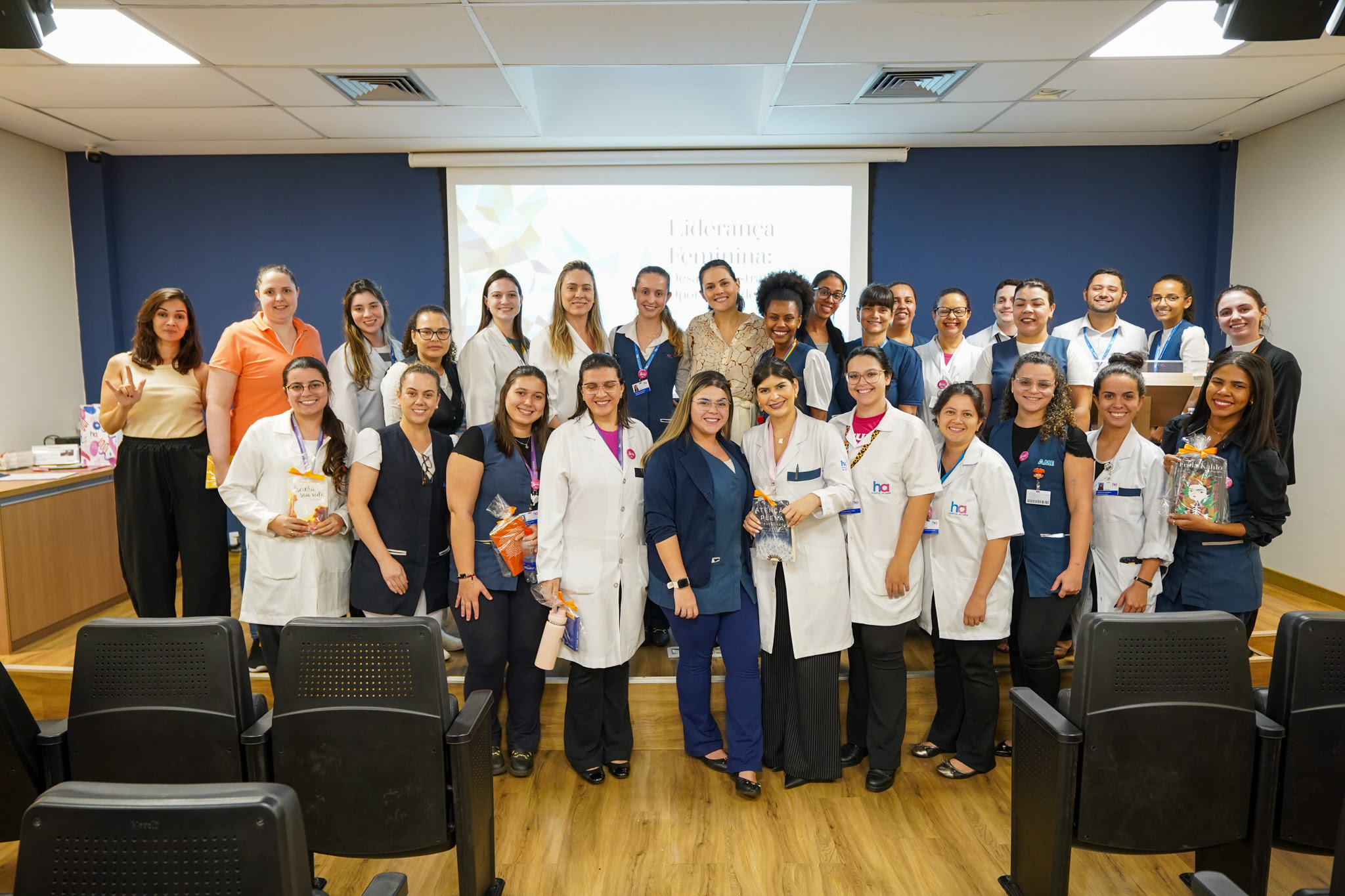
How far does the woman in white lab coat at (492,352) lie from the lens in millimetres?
3520

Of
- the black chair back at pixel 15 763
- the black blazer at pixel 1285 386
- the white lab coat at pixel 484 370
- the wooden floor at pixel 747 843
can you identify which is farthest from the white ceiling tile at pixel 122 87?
the black blazer at pixel 1285 386

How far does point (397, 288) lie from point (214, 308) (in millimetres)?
1417

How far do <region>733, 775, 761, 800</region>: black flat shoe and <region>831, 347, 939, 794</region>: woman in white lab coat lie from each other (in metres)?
0.44

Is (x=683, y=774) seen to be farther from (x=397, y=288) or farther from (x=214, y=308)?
(x=214, y=308)

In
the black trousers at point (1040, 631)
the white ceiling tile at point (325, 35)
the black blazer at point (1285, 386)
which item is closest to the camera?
the black trousers at point (1040, 631)

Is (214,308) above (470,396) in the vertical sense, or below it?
above

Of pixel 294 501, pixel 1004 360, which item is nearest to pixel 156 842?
pixel 294 501

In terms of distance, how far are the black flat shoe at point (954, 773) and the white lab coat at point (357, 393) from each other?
2.80 meters

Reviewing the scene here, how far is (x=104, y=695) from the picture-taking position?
1.99 metres

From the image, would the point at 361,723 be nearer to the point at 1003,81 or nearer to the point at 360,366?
the point at 360,366

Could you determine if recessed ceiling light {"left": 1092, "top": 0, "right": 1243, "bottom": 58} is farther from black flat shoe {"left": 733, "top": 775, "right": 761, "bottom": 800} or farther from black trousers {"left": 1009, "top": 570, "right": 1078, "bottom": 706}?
black flat shoe {"left": 733, "top": 775, "right": 761, "bottom": 800}

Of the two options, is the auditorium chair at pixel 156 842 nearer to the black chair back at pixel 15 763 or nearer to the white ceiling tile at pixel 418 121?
the black chair back at pixel 15 763

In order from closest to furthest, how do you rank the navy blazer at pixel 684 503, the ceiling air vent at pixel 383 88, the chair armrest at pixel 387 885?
1. the chair armrest at pixel 387 885
2. the navy blazer at pixel 684 503
3. the ceiling air vent at pixel 383 88

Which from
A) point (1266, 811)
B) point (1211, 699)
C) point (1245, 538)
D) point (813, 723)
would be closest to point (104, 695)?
point (813, 723)
